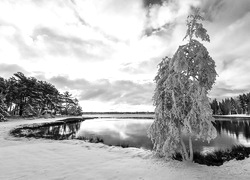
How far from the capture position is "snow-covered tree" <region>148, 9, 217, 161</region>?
845 cm

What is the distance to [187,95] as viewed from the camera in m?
8.95

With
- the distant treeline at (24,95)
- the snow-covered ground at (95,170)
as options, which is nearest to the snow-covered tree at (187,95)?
the snow-covered ground at (95,170)

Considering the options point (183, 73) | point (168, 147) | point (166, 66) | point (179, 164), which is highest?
point (166, 66)

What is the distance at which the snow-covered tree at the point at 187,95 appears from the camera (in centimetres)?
845

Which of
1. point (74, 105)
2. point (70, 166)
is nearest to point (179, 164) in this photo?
point (70, 166)

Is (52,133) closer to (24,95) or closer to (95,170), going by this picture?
(95,170)

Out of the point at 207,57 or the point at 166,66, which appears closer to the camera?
the point at 207,57

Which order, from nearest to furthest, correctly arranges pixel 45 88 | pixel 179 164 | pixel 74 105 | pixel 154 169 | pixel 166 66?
pixel 154 169 < pixel 179 164 < pixel 166 66 < pixel 45 88 < pixel 74 105

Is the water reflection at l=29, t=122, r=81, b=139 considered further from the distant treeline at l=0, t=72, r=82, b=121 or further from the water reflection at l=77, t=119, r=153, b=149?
the distant treeline at l=0, t=72, r=82, b=121

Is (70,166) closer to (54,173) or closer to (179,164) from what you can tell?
(54,173)

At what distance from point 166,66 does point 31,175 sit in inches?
408

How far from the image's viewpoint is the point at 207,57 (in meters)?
8.74

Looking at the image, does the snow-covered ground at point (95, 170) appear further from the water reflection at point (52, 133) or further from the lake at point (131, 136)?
the water reflection at point (52, 133)

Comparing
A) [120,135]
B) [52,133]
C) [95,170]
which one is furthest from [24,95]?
[95,170]
